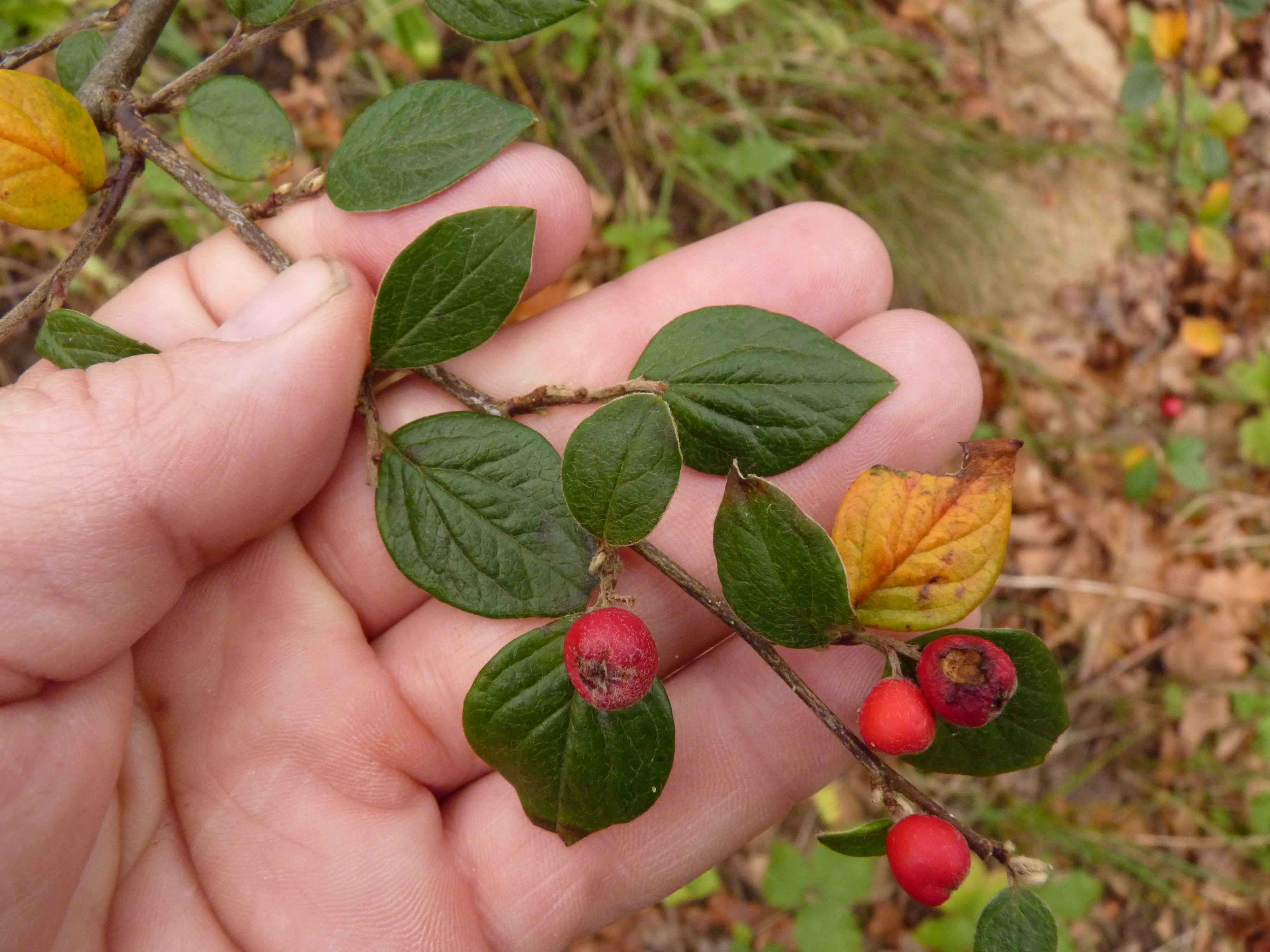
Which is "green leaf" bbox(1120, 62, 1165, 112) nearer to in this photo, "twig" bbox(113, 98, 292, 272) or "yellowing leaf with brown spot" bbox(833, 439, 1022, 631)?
"yellowing leaf with brown spot" bbox(833, 439, 1022, 631)

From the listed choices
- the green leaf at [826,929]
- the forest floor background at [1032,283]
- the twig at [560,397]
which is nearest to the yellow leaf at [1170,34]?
the forest floor background at [1032,283]

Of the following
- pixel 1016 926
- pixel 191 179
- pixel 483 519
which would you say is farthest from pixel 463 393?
pixel 1016 926

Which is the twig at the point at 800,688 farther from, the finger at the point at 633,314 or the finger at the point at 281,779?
the finger at the point at 281,779

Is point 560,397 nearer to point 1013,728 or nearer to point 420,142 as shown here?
point 420,142

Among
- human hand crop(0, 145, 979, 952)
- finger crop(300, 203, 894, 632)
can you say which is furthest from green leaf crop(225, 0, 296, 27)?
finger crop(300, 203, 894, 632)

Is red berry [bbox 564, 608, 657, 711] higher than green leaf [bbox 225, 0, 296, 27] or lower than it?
lower

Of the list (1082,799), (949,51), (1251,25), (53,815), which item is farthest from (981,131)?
(53,815)

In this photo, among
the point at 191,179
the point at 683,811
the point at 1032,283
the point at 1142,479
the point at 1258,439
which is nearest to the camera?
the point at 191,179

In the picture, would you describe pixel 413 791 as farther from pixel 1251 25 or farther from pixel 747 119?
pixel 1251 25

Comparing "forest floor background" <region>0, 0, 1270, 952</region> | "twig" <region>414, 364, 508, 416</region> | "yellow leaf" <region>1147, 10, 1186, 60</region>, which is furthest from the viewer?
"forest floor background" <region>0, 0, 1270, 952</region>
